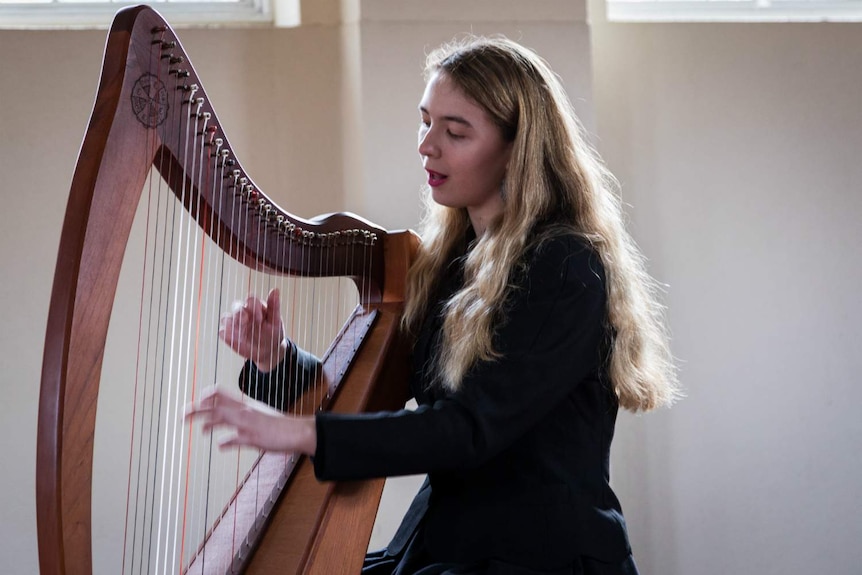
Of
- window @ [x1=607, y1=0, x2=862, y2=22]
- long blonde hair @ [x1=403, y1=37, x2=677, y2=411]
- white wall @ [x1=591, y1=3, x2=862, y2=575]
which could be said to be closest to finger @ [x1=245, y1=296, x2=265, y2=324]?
long blonde hair @ [x1=403, y1=37, x2=677, y2=411]

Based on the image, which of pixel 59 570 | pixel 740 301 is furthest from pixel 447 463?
pixel 740 301

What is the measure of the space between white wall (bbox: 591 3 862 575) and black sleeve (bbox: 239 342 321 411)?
1.63 metres

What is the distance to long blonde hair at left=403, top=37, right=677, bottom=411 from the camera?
161 cm

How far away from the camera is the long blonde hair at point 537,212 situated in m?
1.61

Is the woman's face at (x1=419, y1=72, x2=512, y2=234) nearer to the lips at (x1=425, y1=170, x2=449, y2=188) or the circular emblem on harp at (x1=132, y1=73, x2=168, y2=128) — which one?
the lips at (x1=425, y1=170, x2=449, y2=188)

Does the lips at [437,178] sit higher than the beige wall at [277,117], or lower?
lower

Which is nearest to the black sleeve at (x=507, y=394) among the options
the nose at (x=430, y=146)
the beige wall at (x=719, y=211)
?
the nose at (x=430, y=146)

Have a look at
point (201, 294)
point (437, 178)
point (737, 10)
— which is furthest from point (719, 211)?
point (437, 178)

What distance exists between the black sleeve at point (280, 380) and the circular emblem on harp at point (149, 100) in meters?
0.74

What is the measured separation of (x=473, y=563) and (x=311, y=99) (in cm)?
187

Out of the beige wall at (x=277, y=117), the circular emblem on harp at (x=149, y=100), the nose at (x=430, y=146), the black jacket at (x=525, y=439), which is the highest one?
the beige wall at (x=277, y=117)

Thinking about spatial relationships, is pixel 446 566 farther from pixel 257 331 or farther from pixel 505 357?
pixel 257 331

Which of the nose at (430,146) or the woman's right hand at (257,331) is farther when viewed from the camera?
the woman's right hand at (257,331)

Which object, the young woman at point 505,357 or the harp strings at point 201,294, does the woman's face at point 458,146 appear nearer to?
the young woman at point 505,357
